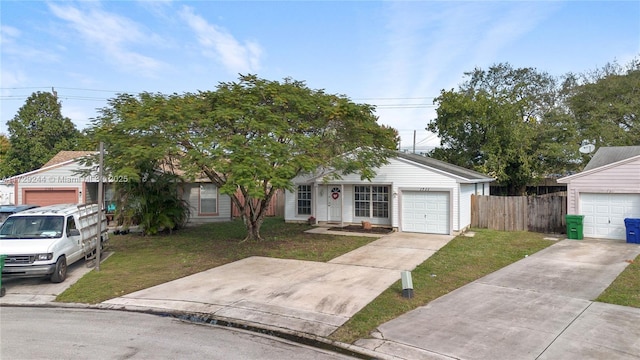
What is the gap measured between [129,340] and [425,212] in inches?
537

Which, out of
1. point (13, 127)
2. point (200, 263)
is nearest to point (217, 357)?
point (200, 263)

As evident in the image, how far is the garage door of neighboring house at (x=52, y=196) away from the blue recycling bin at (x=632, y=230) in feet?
82.9

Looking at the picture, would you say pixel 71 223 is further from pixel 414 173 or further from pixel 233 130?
pixel 414 173

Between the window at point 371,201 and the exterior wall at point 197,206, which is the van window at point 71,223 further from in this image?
the window at point 371,201

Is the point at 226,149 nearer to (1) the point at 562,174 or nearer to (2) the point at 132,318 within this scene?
(2) the point at 132,318

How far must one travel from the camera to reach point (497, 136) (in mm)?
24719

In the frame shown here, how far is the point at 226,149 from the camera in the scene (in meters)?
10.7

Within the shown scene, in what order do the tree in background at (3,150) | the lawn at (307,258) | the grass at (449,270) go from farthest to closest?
the tree in background at (3,150)
the lawn at (307,258)
the grass at (449,270)

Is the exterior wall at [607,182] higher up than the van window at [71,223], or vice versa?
the exterior wall at [607,182]

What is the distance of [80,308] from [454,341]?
6.86 metres

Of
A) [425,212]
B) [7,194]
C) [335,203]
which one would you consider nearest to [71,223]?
[335,203]

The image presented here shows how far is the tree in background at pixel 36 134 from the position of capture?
3300 cm

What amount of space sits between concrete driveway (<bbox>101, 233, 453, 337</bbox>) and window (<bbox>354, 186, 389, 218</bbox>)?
21.9ft

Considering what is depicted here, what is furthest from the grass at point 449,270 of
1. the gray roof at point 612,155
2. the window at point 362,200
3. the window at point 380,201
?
the gray roof at point 612,155
